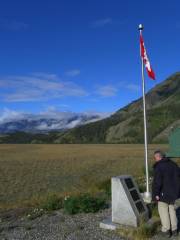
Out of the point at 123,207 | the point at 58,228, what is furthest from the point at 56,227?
the point at 123,207

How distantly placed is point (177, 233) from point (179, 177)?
129 cm

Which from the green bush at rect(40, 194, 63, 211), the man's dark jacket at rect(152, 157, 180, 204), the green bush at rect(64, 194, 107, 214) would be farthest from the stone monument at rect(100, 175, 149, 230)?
the green bush at rect(40, 194, 63, 211)

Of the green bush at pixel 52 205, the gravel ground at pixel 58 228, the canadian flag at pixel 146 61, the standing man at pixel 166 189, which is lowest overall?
the gravel ground at pixel 58 228

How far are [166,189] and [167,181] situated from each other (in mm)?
180

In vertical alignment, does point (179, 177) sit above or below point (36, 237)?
above

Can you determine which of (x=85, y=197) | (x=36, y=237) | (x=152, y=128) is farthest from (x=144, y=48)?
(x=152, y=128)

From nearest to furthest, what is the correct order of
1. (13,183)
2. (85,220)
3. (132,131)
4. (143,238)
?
1. (143,238)
2. (85,220)
3. (13,183)
4. (132,131)

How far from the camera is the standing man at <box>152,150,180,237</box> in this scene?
393 inches

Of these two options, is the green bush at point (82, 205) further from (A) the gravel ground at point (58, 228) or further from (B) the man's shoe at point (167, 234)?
(B) the man's shoe at point (167, 234)

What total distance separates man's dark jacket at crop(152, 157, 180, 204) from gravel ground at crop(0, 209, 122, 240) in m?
1.39

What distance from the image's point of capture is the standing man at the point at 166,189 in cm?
998

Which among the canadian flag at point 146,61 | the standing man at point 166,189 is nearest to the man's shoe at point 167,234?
the standing man at point 166,189

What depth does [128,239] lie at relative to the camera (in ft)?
32.7

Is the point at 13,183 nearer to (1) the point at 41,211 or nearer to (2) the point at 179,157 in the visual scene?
(2) the point at 179,157
